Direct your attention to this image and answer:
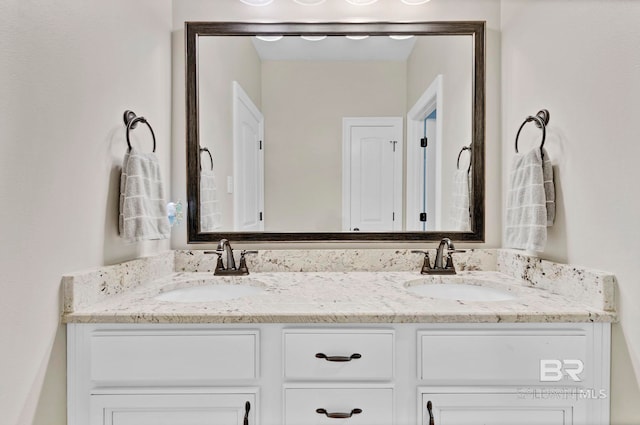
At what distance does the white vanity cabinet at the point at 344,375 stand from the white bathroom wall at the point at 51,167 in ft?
0.47

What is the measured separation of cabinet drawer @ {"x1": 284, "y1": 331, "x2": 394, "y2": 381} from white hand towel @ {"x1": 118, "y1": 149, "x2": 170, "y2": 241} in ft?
2.15

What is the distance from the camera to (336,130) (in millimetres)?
1724

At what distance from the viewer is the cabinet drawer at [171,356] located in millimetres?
1081

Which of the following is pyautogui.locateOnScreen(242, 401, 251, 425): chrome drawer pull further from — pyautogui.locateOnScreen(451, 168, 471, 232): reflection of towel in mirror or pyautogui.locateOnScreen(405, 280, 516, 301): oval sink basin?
pyautogui.locateOnScreen(451, 168, 471, 232): reflection of towel in mirror

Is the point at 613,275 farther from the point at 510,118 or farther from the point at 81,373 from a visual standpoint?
the point at 81,373

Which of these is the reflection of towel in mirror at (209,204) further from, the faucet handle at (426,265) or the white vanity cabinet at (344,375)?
the faucet handle at (426,265)

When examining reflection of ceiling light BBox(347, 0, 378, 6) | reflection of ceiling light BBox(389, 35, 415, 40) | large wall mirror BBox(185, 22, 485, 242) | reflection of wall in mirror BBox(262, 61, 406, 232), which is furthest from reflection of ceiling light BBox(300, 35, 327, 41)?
reflection of ceiling light BBox(389, 35, 415, 40)

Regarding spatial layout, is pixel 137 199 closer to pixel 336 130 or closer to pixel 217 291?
pixel 217 291

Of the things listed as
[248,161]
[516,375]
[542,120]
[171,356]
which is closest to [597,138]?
[542,120]

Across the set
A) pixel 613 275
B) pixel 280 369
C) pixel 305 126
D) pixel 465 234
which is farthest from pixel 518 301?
pixel 305 126

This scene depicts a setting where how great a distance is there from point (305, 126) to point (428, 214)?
70cm

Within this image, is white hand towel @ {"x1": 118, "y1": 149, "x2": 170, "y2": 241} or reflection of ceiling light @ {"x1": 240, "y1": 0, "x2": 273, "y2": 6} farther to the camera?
reflection of ceiling light @ {"x1": 240, "y1": 0, "x2": 273, "y2": 6}

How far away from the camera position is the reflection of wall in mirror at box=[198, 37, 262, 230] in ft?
5.68

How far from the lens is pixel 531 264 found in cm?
145
